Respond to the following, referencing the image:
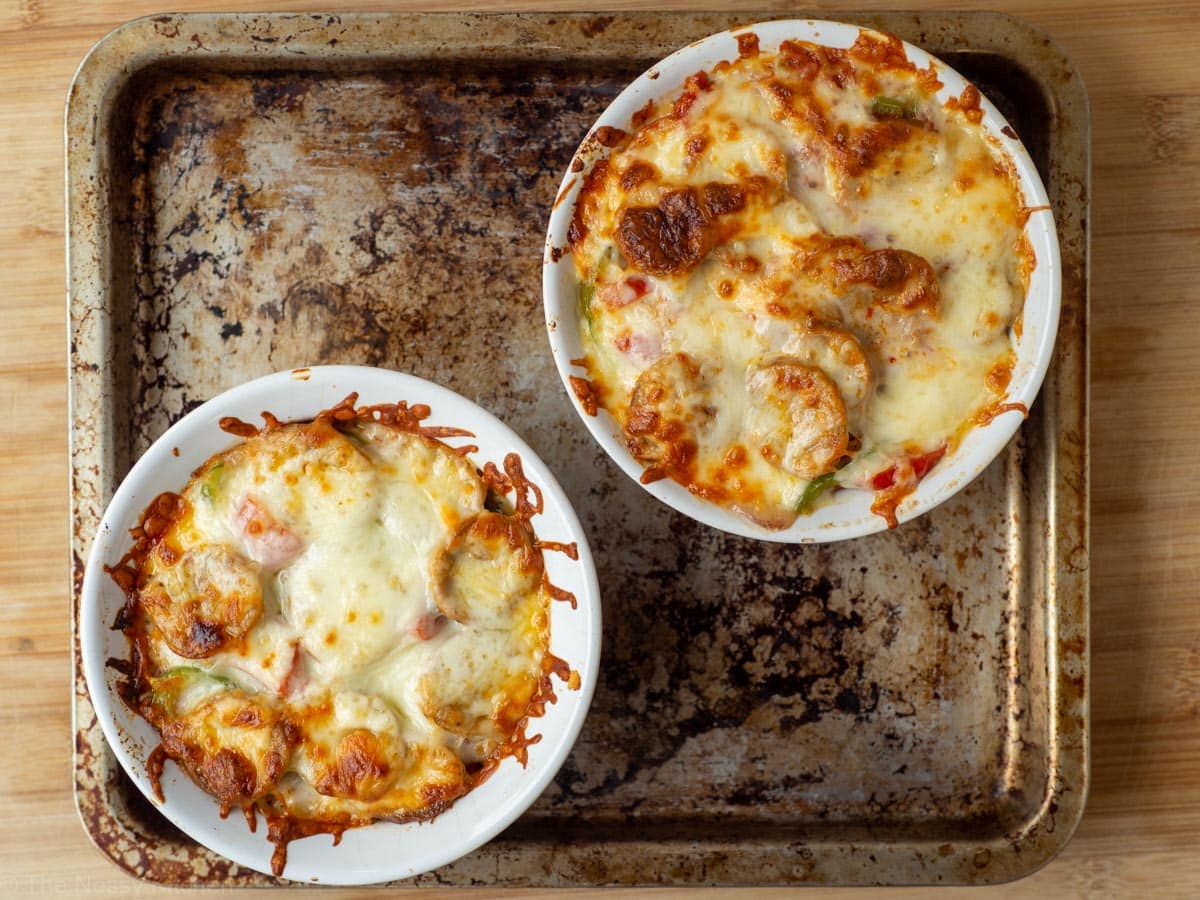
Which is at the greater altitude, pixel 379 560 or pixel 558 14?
pixel 558 14

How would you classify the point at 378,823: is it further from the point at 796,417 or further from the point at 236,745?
the point at 796,417

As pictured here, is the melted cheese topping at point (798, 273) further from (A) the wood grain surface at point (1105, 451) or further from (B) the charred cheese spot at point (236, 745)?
(B) the charred cheese spot at point (236, 745)

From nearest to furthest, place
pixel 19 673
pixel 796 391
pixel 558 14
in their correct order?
1. pixel 796 391
2. pixel 558 14
3. pixel 19 673

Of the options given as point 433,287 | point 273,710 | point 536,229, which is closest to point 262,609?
point 273,710

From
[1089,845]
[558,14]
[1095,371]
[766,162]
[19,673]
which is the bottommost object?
[1089,845]

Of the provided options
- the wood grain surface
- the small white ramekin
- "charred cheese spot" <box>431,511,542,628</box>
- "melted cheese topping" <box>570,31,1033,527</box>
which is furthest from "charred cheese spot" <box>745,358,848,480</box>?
the wood grain surface

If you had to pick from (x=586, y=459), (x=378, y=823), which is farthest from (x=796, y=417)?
(x=378, y=823)

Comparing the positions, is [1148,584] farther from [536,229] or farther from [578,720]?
[536,229]
